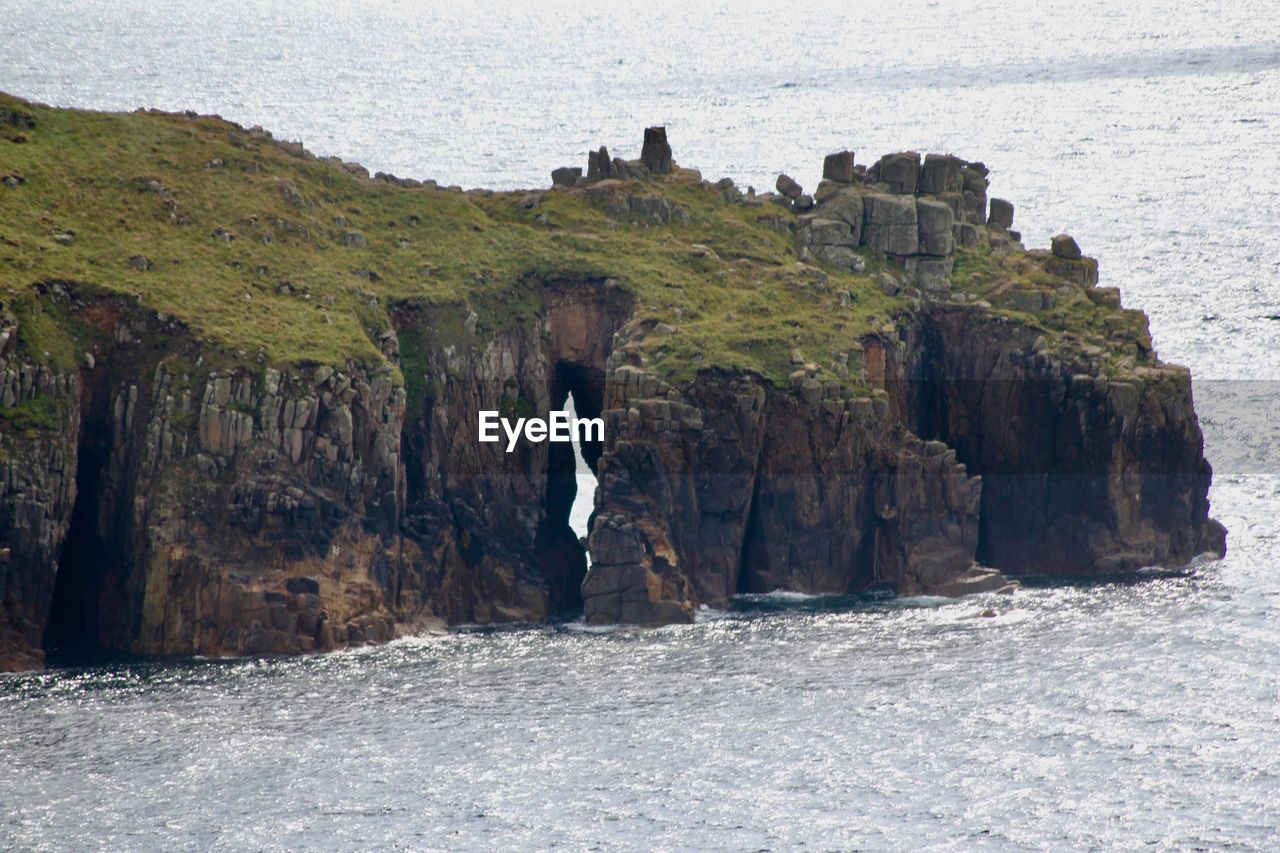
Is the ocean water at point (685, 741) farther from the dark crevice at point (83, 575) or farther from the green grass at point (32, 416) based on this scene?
the green grass at point (32, 416)

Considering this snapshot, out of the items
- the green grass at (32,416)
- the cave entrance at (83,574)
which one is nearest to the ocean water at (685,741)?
the cave entrance at (83,574)


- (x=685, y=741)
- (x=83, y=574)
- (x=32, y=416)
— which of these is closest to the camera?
(x=685, y=741)

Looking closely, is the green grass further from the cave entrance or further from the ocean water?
the ocean water

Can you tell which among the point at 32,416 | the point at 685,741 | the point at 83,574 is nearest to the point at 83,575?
the point at 83,574

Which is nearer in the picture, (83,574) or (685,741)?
(685,741)

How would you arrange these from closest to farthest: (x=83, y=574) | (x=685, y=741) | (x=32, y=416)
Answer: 1. (x=685, y=741)
2. (x=32, y=416)
3. (x=83, y=574)

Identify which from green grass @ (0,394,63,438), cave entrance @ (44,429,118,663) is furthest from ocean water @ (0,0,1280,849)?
green grass @ (0,394,63,438)

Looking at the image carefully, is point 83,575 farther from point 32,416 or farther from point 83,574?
point 32,416

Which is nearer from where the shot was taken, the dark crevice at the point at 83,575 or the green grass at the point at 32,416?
the green grass at the point at 32,416
